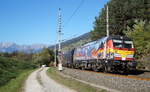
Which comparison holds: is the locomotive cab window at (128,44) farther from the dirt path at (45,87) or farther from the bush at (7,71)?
the bush at (7,71)

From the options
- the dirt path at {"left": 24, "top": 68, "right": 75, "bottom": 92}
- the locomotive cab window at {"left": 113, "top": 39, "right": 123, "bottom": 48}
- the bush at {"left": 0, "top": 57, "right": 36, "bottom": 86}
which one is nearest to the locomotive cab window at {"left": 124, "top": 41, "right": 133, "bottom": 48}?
the locomotive cab window at {"left": 113, "top": 39, "right": 123, "bottom": 48}

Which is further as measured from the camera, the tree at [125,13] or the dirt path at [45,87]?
the tree at [125,13]

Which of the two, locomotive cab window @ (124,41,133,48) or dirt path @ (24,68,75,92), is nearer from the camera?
dirt path @ (24,68,75,92)

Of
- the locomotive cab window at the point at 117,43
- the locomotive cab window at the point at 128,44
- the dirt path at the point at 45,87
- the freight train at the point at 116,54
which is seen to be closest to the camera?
the dirt path at the point at 45,87

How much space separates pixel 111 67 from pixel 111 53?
122cm

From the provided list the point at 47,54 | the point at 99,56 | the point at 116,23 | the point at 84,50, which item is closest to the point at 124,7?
the point at 116,23

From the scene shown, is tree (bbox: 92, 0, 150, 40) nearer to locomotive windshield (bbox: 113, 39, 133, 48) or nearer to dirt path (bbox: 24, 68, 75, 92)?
locomotive windshield (bbox: 113, 39, 133, 48)

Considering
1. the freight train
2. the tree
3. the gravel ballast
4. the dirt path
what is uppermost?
the tree

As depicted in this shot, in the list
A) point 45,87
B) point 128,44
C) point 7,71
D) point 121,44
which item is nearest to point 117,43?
point 121,44

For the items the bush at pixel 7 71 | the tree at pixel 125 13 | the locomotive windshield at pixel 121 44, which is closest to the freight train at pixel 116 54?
the locomotive windshield at pixel 121 44

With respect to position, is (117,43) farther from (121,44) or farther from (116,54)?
(116,54)

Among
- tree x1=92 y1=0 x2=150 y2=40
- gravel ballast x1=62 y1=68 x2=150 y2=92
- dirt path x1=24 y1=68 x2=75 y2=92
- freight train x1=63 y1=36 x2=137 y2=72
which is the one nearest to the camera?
gravel ballast x1=62 y1=68 x2=150 y2=92

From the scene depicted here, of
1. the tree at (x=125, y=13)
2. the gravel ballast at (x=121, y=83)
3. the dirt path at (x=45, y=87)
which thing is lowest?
the dirt path at (x=45, y=87)

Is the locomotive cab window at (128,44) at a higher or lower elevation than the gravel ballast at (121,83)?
higher
